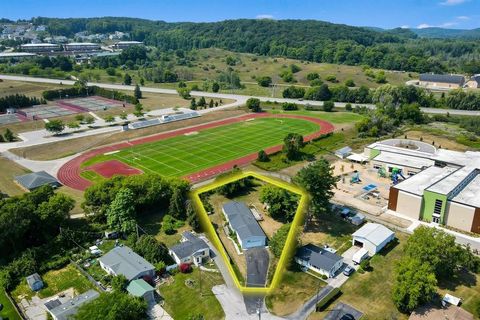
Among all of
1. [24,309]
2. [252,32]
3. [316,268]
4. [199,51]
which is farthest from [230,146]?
[252,32]

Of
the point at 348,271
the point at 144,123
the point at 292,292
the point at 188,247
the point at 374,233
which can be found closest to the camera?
the point at 292,292

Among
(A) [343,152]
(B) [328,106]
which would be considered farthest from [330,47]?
(A) [343,152]

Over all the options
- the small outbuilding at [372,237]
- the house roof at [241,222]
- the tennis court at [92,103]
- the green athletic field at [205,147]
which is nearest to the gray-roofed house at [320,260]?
the small outbuilding at [372,237]

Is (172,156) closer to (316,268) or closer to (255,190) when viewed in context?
(255,190)

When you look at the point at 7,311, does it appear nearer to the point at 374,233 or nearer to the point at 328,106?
the point at 374,233

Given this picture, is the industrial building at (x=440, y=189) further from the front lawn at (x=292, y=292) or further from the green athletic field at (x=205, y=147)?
the green athletic field at (x=205, y=147)

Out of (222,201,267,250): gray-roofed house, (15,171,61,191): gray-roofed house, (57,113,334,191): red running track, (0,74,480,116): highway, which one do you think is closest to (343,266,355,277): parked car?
(222,201,267,250): gray-roofed house
